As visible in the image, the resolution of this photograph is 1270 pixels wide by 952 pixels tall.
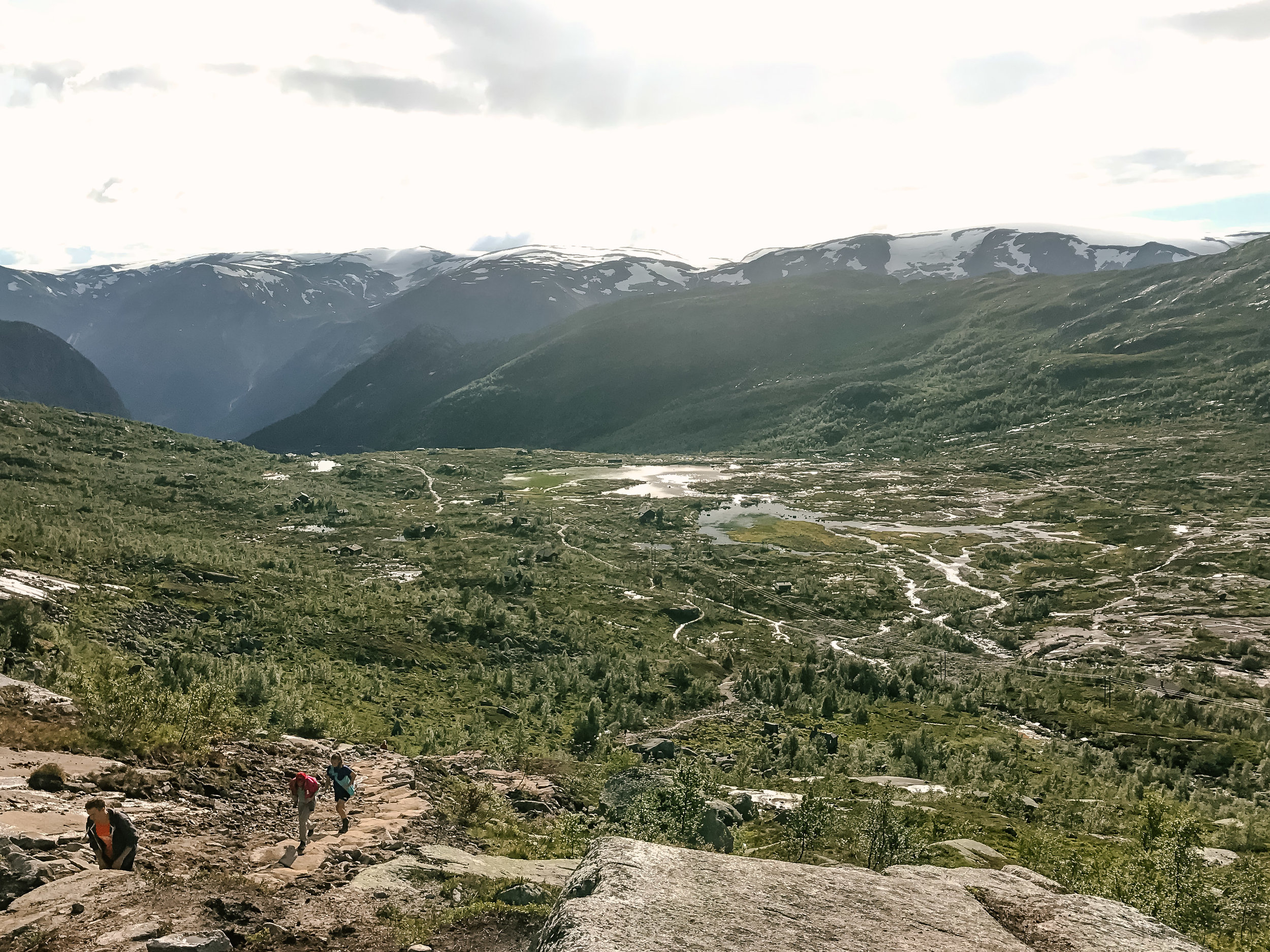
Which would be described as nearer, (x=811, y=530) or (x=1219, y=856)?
(x=1219, y=856)

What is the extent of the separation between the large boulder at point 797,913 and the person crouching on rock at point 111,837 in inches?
334

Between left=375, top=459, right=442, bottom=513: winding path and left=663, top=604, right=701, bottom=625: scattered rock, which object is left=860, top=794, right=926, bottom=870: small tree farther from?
left=375, top=459, right=442, bottom=513: winding path

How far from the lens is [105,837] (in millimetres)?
11906

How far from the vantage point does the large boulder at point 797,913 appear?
7285mm

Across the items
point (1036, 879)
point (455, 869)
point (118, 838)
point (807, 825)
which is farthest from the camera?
point (807, 825)


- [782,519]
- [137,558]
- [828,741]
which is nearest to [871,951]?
[828,741]

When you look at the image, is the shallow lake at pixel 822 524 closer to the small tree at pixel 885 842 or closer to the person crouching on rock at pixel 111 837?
the small tree at pixel 885 842

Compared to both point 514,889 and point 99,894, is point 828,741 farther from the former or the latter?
point 99,894

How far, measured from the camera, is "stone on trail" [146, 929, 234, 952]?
9125mm

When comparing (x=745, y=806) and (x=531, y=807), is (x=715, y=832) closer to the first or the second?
(x=745, y=806)

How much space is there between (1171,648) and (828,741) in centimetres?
3706

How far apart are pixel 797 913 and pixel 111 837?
11.2m

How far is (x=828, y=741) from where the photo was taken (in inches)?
1282

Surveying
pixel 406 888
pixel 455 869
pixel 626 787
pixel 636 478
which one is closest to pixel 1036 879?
pixel 455 869
